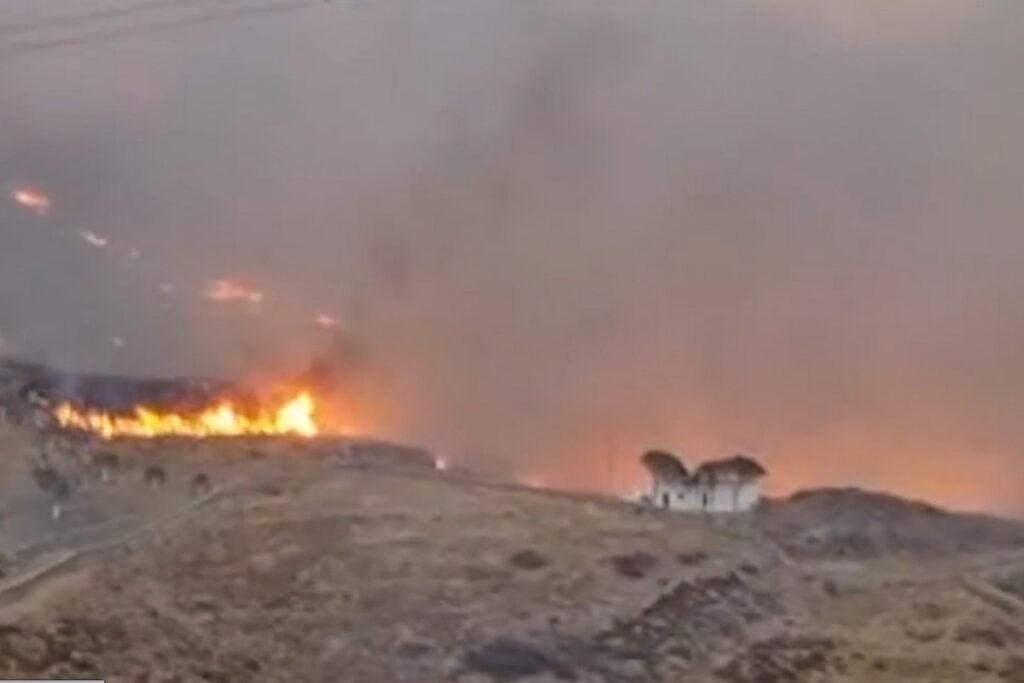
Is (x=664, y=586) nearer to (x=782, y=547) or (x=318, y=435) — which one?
(x=782, y=547)

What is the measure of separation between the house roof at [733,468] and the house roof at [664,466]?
0.12m

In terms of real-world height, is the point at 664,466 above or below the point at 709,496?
above

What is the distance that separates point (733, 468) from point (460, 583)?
2228 mm

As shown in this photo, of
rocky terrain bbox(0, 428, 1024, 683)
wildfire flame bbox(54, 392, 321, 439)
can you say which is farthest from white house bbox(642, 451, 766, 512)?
wildfire flame bbox(54, 392, 321, 439)

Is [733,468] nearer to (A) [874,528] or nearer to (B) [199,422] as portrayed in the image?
(A) [874,528]

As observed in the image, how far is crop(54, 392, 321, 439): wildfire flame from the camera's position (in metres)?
12.0

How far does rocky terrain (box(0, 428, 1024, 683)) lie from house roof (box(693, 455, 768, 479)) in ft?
1.47

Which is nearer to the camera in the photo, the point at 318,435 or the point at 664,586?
the point at 664,586

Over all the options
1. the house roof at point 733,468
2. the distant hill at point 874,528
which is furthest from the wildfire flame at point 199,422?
the distant hill at point 874,528

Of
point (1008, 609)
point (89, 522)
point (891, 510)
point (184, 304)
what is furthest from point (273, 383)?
point (1008, 609)

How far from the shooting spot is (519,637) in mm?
10578

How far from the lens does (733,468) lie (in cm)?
1208

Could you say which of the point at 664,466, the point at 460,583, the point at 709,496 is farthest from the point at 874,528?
the point at 460,583

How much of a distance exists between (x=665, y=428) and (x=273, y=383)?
9.41ft
